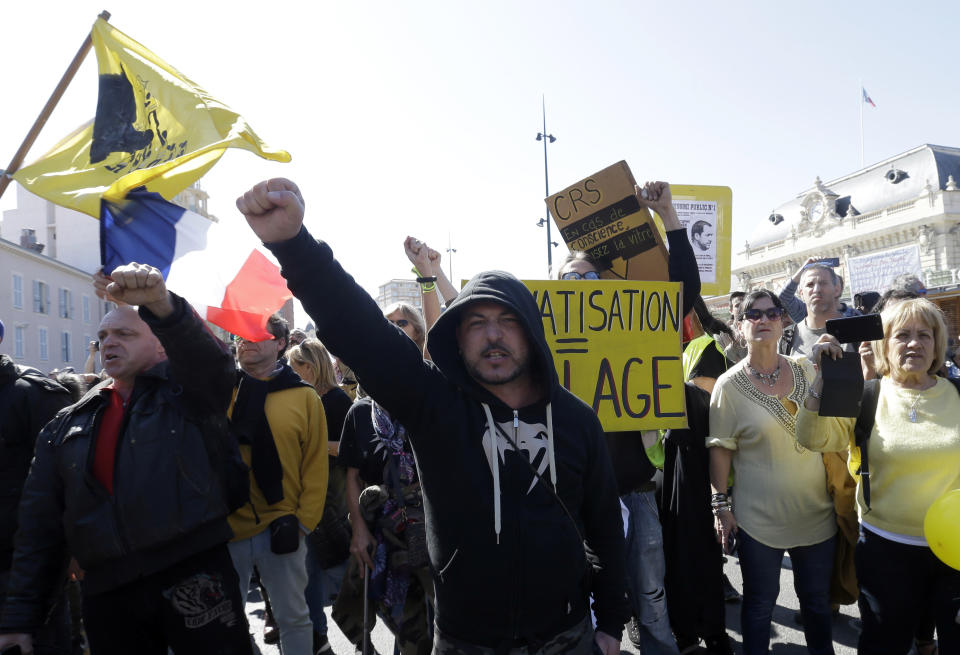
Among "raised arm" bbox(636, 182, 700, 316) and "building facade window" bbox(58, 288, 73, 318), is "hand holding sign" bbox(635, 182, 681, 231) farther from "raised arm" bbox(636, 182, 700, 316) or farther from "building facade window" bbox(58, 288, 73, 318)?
"building facade window" bbox(58, 288, 73, 318)

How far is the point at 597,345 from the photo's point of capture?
11.3 feet

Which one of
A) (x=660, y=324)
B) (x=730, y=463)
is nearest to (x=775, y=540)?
(x=730, y=463)

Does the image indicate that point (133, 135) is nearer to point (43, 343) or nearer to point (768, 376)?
point (768, 376)

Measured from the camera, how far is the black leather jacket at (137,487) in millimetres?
2430

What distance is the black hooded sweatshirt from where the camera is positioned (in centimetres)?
199

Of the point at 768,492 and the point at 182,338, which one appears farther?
the point at 768,492

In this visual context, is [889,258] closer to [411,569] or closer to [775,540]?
[775,540]

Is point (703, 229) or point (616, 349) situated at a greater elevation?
point (703, 229)

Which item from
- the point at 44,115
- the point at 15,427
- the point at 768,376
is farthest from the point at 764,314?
the point at 44,115

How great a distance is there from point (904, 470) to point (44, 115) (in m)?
4.99

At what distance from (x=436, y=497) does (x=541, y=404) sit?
1.51ft

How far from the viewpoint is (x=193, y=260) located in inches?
137

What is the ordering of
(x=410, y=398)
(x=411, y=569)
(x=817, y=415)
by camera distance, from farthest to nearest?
(x=411, y=569) → (x=817, y=415) → (x=410, y=398)

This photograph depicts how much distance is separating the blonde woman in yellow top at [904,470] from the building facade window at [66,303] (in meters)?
48.8
